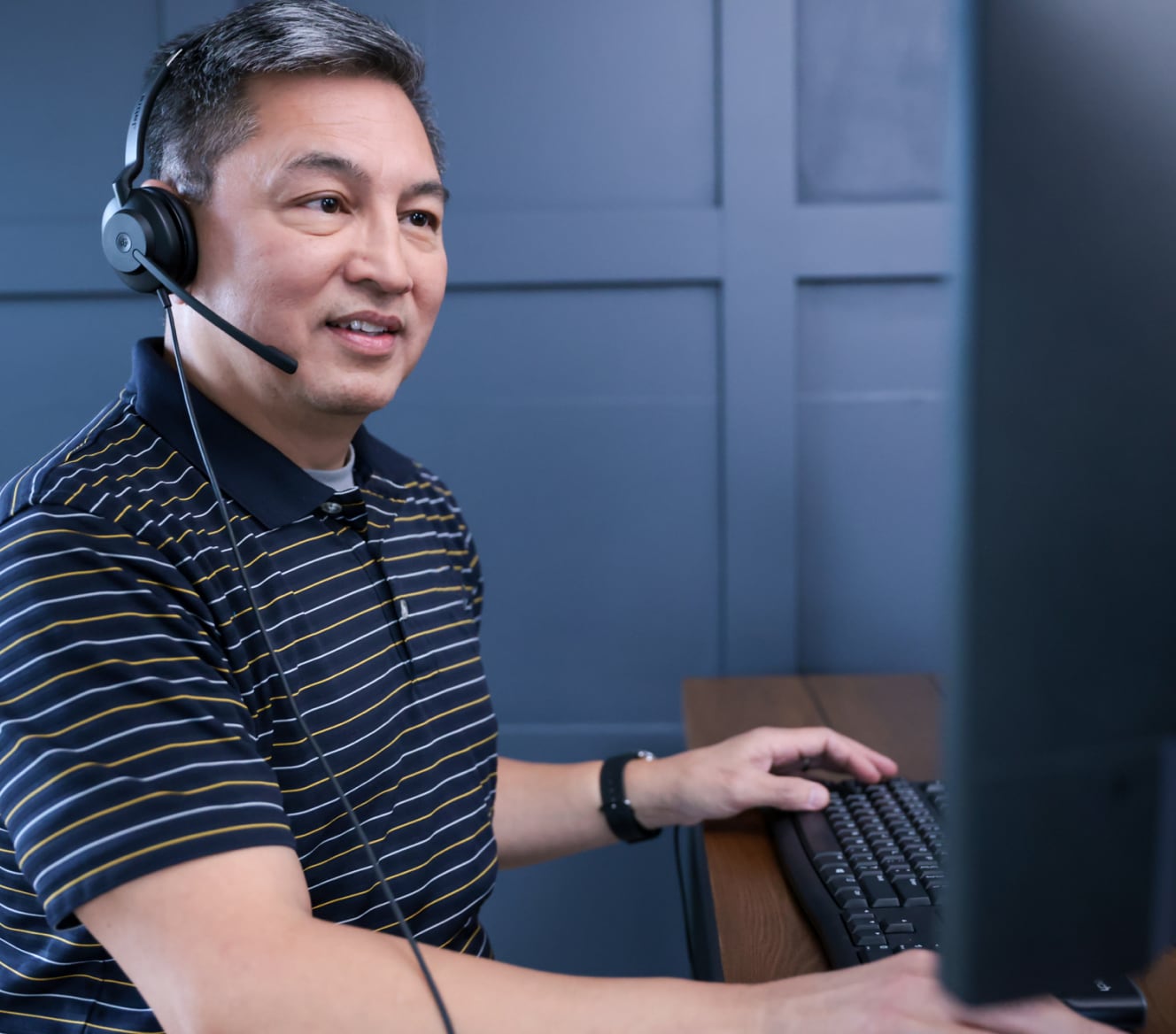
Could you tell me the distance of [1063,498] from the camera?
1.09 ft

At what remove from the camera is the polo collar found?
85 cm

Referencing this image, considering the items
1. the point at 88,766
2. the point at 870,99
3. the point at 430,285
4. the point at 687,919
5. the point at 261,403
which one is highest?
the point at 870,99

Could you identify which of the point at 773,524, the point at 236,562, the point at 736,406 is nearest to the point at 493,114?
the point at 736,406

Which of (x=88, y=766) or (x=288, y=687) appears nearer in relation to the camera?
(x=88, y=766)

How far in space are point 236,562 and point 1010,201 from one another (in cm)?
64

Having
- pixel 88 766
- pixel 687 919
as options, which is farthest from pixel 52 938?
pixel 687 919

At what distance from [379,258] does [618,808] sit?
1.85ft

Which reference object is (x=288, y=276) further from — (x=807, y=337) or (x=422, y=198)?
(x=807, y=337)

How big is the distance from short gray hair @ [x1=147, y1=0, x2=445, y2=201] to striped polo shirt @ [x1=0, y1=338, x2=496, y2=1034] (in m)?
0.17

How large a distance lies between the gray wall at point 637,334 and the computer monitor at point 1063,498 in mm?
1163

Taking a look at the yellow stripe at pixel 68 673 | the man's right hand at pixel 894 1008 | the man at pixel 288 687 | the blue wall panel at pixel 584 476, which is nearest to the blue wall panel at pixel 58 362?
the blue wall panel at pixel 584 476

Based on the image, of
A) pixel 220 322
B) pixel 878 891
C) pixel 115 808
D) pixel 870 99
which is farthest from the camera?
pixel 870 99

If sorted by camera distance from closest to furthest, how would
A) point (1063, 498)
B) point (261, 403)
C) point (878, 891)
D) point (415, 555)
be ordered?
point (1063, 498) < point (878, 891) < point (261, 403) < point (415, 555)

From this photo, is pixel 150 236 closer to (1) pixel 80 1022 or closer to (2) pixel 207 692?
(2) pixel 207 692
